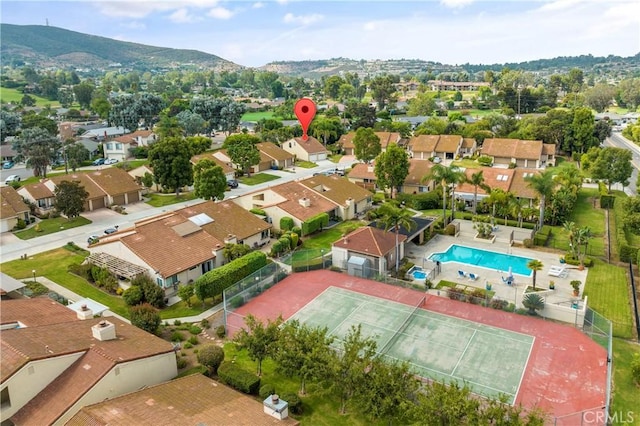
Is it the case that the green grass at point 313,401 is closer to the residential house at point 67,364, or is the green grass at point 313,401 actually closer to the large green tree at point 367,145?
the residential house at point 67,364

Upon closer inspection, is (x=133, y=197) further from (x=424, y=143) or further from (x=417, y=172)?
(x=424, y=143)

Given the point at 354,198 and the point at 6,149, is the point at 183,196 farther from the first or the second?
the point at 6,149

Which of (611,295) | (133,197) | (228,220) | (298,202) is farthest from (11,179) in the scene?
(611,295)

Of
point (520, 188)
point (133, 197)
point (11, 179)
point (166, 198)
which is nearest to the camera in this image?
point (520, 188)

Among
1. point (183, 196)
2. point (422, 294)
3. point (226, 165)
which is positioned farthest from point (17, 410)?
point (226, 165)

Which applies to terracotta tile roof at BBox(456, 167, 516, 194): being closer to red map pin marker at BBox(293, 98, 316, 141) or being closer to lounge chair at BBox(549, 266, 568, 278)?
lounge chair at BBox(549, 266, 568, 278)

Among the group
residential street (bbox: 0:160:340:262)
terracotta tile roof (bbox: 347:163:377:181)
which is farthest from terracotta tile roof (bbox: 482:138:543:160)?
residential street (bbox: 0:160:340:262)
